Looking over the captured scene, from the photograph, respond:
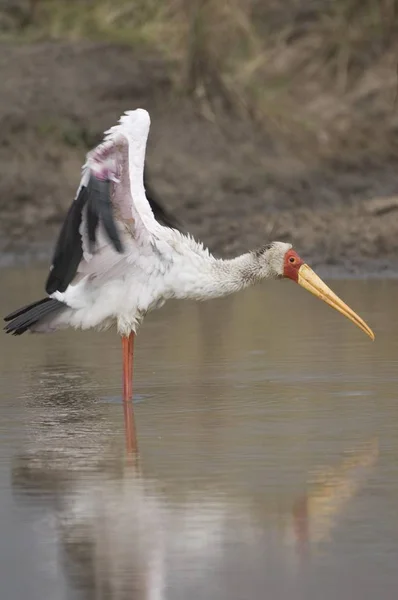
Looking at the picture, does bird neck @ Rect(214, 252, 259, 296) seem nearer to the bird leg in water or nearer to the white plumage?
the white plumage

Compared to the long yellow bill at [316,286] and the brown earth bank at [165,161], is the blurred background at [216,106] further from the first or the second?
the long yellow bill at [316,286]

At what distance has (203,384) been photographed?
9.47 m

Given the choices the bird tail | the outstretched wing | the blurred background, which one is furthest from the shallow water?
the blurred background

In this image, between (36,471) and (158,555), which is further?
(36,471)

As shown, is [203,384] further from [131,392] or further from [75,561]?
[75,561]

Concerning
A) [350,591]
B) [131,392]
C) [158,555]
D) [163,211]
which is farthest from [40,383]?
[350,591]

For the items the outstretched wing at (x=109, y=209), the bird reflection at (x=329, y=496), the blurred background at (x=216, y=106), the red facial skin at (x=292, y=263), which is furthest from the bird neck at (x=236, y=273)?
the blurred background at (x=216, y=106)

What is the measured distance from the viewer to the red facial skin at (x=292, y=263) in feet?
31.5

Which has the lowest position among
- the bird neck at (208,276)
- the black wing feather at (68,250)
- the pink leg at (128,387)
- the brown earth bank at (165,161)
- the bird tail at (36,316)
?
the pink leg at (128,387)

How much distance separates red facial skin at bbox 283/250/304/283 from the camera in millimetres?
9609

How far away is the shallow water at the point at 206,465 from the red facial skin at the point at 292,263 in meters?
0.50

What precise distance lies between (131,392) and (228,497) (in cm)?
248

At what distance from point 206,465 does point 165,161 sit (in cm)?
945

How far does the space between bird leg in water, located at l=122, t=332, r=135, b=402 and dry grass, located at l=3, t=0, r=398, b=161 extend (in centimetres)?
790
